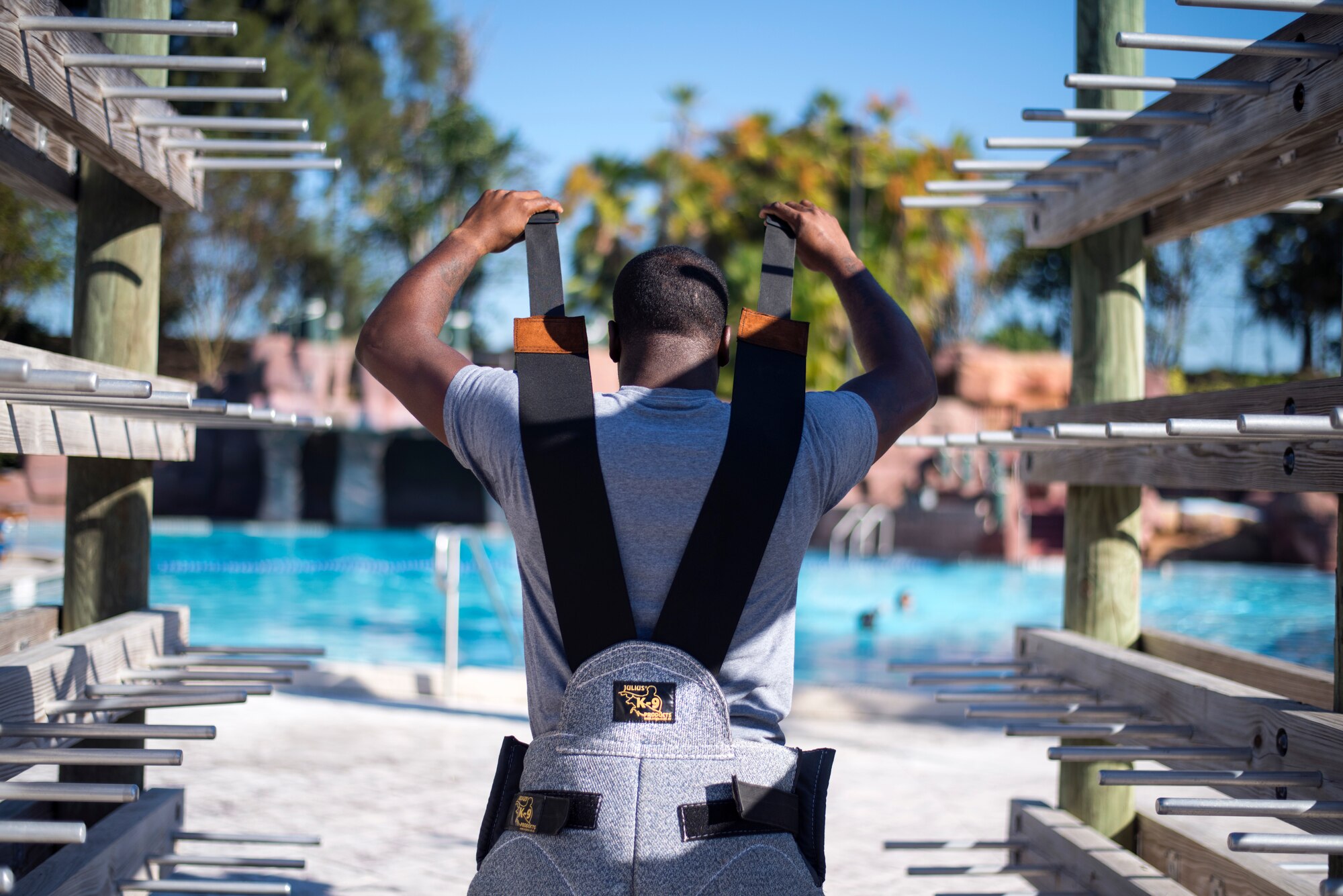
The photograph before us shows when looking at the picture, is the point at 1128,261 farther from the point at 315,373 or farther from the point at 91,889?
the point at 315,373

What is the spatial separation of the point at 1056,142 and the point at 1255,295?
3451cm

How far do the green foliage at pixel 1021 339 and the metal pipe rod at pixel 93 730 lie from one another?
3943cm

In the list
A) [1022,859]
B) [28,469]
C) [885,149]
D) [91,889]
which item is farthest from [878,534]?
[91,889]

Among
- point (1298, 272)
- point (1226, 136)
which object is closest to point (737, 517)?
point (1226, 136)

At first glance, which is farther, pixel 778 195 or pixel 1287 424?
pixel 778 195

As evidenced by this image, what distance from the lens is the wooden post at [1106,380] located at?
3.82 m

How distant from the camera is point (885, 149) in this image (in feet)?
84.9

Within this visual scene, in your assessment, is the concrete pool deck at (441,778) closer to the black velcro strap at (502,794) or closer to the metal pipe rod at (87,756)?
the metal pipe rod at (87,756)

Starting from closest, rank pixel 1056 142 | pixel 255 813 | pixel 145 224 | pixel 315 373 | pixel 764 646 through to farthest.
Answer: pixel 764 646 < pixel 1056 142 < pixel 145 224 < pixel 255 813 < pixel 315 373

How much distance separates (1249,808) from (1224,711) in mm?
689

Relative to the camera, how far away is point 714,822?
1.67m

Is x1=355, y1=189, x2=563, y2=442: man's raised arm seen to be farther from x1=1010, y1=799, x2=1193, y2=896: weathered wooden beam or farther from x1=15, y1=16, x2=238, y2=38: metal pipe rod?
x1=1010, y1=799, x2=1193, y2=896: weathered wooden beam

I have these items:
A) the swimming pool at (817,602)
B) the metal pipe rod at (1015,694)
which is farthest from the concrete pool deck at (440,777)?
the swimming pool at (817,602)

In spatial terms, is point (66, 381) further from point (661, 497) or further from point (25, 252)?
point (25, 252)
